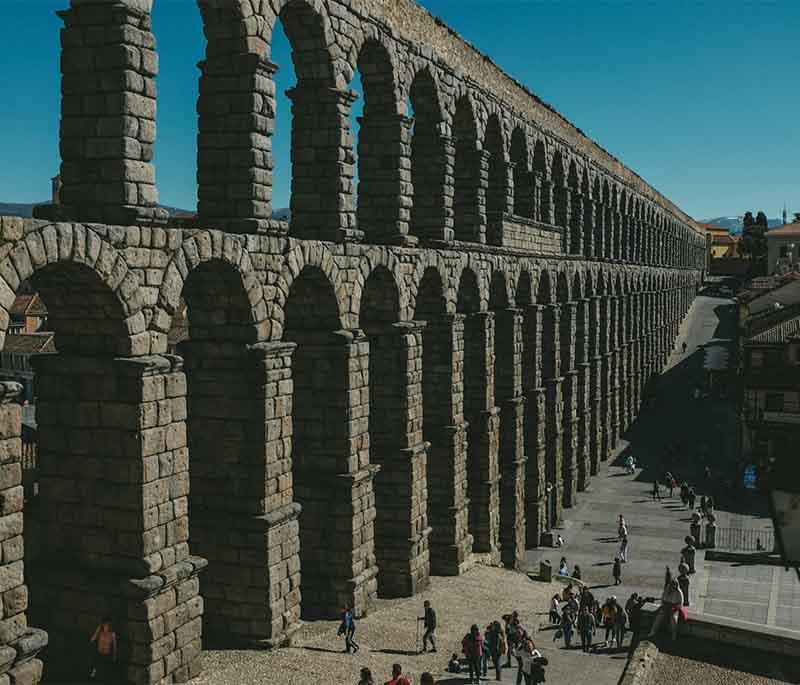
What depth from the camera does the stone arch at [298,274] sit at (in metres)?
19.7

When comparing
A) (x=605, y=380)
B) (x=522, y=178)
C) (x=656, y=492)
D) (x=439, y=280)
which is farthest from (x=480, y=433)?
(x=605, y=380)

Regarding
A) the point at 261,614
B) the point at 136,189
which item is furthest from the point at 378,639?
the point at 136,189

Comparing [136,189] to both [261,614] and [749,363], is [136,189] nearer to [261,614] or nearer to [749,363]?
[261,614]

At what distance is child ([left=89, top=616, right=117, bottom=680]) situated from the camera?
1561 centimetres

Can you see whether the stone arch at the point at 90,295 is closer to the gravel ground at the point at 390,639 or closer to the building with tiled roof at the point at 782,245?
the gravel ground at the point at 390,639

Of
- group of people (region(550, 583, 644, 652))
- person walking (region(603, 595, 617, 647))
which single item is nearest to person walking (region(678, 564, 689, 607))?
group of people (region(550, 583, 644, 652))

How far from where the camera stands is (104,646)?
15.6 meters

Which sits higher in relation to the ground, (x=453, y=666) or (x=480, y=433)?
(x=480, y=433)

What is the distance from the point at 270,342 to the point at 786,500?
1260 centimetres

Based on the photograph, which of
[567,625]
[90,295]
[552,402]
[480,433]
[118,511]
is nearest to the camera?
[90,295]

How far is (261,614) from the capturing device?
63.4ft

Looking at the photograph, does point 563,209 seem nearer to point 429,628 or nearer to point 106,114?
point 429,628

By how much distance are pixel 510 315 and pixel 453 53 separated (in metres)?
10.8

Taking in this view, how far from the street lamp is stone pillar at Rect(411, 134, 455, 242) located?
2154 cm
